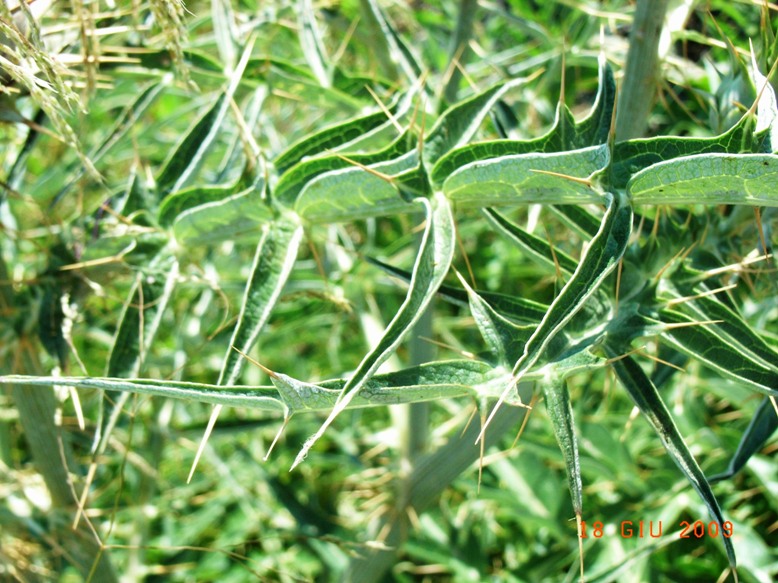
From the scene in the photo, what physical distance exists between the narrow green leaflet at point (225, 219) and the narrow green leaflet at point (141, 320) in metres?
0.04

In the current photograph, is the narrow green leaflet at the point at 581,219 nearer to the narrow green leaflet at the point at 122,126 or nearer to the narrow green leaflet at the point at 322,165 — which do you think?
the narrow green leaflet at the point at 322,165

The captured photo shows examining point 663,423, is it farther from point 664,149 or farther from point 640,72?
point 640,72

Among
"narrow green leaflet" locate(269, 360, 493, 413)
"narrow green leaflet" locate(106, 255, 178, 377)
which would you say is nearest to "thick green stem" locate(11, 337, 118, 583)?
"narrow green leaflet" locate(106, 255, 178, 377)

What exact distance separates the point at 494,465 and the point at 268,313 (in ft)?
2.27

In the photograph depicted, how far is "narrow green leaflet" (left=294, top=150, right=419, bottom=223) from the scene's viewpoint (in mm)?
614

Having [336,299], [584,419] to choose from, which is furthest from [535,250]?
[584,419]

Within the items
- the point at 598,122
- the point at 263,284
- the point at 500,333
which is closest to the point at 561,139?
the point at 598,122

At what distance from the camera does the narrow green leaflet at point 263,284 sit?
1.94 feet

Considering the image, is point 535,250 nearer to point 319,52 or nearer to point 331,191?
point 331,191

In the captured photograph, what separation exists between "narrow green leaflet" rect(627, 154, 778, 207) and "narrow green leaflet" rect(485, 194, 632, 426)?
0.9 inches

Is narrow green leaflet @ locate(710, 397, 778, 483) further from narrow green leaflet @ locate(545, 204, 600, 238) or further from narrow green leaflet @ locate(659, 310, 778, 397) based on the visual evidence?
narrow green leaflet @ locate(545, 204, 600, 238)

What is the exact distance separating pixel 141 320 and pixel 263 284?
140mm

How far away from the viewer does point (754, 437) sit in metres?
0.64
